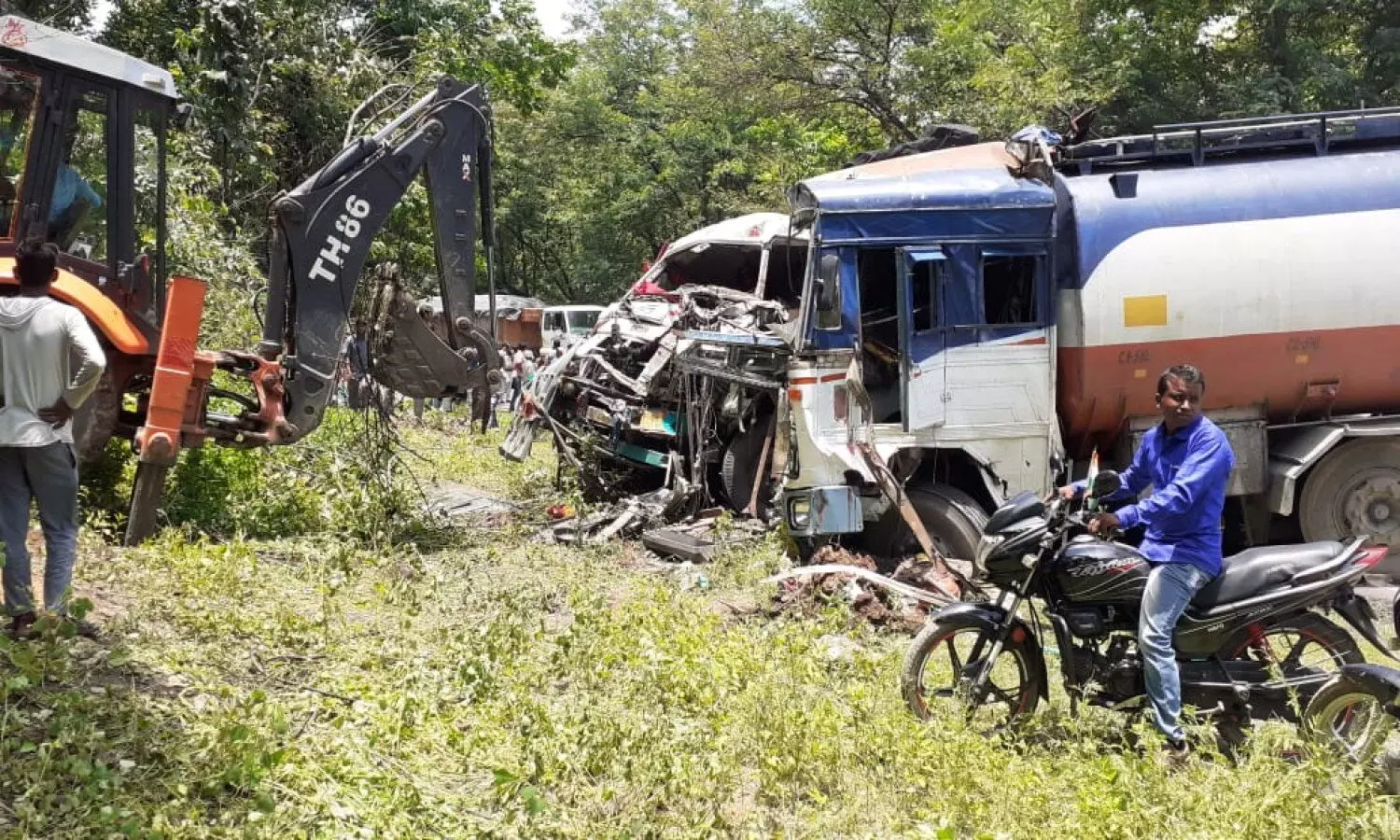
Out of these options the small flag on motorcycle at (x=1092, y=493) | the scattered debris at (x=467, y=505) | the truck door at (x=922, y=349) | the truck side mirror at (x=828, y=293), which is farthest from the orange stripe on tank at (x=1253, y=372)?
the scattered debris at (x=467, y=505)

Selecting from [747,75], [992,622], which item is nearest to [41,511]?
[992,622]

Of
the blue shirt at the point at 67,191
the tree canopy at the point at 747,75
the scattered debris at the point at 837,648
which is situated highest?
the tree canopy at the point at 747,75

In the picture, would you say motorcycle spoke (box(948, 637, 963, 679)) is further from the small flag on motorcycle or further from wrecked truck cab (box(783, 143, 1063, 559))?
wrecked truck cab (box(783, 143, 1063, 559))

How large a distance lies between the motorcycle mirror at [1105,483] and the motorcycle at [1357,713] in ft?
3.78

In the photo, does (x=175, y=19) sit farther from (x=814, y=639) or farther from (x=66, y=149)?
(x=814, y=639)

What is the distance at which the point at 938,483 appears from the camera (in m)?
8.34

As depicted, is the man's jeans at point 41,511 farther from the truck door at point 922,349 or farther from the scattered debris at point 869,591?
the truck door at point 922,349

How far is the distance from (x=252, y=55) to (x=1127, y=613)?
48.2 feet

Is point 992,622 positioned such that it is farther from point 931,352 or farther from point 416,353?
point 416,353

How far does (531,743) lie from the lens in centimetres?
451

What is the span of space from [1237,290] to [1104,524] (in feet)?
13.3

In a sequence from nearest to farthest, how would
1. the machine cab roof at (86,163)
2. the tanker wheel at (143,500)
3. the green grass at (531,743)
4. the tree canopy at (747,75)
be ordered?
1. the green grass at (531,743)
2. the machine cab roof at (86,163)
3. the tanker wheel at (143,500)
4. the tree canopy at (747,75)

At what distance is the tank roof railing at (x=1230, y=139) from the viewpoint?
8.41m

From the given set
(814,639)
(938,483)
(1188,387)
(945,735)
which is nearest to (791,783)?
(945,735)
